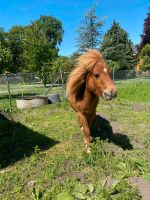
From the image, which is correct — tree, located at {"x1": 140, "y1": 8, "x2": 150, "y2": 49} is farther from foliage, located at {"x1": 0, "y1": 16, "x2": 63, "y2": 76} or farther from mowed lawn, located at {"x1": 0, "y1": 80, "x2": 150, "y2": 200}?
mowed lawn, located at {"x1": 0, "y1": 80, "x2": 150, "y2": 200}

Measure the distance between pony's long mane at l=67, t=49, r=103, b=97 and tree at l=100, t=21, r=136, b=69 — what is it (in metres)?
50.0

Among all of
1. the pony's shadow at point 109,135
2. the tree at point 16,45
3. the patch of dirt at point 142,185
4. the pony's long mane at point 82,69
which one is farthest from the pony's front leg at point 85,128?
the tree at point 16,45

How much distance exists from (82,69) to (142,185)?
2.41 metres

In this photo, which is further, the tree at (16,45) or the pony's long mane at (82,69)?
the tree at (16,45)

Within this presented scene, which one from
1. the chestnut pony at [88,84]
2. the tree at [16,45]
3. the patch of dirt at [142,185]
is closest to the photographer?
the patch of dirt at [142,185]

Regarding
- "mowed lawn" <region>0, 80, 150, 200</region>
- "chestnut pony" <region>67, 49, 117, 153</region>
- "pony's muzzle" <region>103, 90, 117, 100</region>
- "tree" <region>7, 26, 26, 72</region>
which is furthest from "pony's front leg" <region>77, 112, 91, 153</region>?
"tree" <region>7, 26, 26, 72</region>

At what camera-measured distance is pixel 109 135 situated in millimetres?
7570

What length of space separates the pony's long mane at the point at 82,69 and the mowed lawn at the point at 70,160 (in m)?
1.08

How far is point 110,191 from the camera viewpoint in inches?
168

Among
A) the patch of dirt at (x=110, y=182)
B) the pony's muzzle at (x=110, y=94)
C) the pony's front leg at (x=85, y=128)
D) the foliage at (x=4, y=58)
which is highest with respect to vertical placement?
the foliage at (x=4, y=58)

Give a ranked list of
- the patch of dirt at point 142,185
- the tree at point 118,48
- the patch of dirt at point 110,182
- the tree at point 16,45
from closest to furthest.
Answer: the patch of dirt at point 142,185 < the patch of dirt at point 110,182 < the tree at point 118,48 < the tree at point 16,45

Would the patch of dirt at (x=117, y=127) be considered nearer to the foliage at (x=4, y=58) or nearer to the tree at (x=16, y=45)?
the foliage at (x=4, y=58)

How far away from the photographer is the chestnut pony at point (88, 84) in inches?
224

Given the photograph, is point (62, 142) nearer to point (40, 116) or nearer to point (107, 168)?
point (107, 168)
